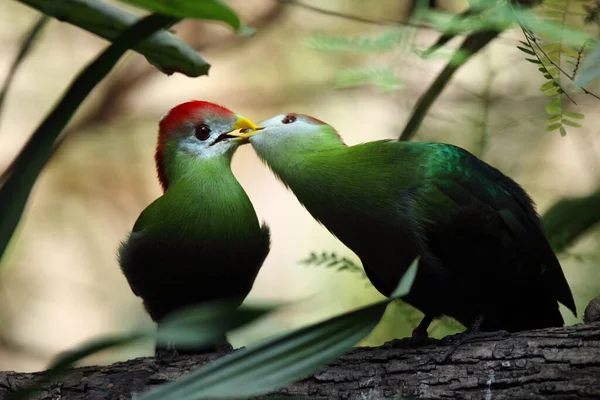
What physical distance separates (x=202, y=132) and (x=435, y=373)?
4.03 ft

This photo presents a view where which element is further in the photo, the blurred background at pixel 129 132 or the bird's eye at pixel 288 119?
the blurred background at pixel 129 132

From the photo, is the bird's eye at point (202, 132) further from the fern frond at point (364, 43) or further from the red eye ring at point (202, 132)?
the fern frond at point (364, 43)

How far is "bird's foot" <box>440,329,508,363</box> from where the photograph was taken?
2148 mm

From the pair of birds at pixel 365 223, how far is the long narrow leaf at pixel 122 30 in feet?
0.98

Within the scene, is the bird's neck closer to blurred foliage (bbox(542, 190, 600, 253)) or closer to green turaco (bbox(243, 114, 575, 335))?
green turaco (bbox(243, 114, 575, 335))

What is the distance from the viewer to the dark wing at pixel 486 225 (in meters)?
2.32

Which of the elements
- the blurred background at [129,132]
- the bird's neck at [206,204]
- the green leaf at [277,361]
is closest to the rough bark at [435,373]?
the bird's neck at [206,204]

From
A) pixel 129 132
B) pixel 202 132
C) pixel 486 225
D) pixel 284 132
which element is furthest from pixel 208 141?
pixel 129 132

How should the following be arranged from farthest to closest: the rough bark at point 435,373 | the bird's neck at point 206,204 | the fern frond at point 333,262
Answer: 1. the fern frond at point 333,262
2. the bird's neck at point 206,204
3. the rough bark at point 435,373

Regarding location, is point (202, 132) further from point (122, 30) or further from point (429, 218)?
point (429, 218)

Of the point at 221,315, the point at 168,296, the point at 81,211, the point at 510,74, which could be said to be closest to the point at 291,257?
the point at 81,211

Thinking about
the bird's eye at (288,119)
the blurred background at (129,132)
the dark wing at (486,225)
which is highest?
the blurred background at (129,132)

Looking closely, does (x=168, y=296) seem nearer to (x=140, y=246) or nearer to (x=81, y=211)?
(x=140, y=246)

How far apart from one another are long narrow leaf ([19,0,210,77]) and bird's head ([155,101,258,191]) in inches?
9.7
